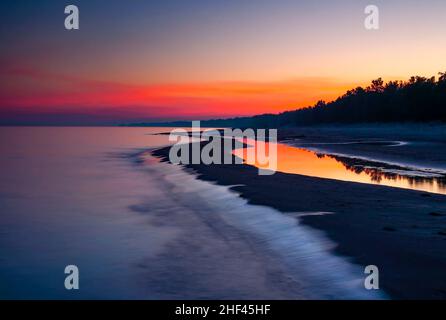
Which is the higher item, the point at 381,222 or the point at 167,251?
the point at 381,222

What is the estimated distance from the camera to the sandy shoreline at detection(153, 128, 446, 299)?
7.29m

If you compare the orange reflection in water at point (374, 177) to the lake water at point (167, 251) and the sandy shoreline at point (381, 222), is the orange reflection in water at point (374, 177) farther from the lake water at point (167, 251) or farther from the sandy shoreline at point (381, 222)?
the lake water at point (167, 251)

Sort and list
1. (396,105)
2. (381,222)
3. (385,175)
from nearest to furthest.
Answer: (381,222) → (385,175) → (396,105)

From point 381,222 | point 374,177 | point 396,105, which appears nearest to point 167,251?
point 381,222

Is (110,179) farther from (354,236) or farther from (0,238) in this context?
(354,236)

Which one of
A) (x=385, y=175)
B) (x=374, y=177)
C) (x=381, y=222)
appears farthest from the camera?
(x=385, y=175)

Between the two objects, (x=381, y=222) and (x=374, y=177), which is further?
(x=374, y=177)

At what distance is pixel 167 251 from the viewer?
1017cm

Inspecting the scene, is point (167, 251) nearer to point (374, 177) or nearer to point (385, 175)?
point (374, 177)

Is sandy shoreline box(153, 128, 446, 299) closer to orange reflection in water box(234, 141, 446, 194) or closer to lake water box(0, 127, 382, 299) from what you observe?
lake water box(0, 127, 382, 299)

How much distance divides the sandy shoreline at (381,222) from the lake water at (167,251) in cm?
49

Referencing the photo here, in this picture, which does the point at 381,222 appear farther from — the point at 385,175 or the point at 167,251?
the point at 385,175

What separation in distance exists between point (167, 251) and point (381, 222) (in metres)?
5.53

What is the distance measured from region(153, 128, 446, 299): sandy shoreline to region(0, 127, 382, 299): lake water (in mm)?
489
